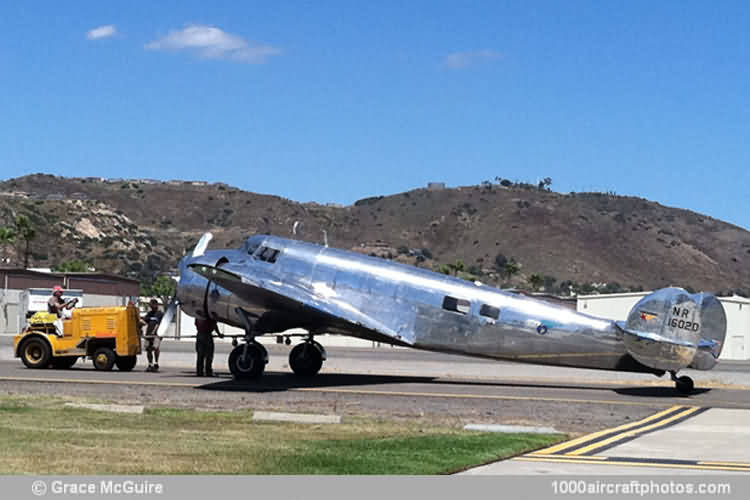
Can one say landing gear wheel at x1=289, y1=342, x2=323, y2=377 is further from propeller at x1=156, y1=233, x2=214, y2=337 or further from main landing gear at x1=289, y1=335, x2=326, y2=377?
propeller at x1=156, y1=233, x2=214, y2=337

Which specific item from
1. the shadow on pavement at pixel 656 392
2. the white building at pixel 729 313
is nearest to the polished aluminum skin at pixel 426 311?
the shadow on pavement at pixel 656 392

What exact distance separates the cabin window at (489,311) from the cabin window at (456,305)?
364 millimetres

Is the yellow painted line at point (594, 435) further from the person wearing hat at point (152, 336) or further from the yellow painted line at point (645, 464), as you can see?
the person wearing hat at point (152, 336)

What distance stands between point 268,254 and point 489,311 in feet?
21.9

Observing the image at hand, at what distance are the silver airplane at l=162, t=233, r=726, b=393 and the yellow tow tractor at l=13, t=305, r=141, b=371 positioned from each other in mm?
1837

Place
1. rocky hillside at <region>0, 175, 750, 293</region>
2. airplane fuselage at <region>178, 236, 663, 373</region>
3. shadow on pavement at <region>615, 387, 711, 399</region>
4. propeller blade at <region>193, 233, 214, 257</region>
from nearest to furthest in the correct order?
shadow on pavement at <region>615, 387, 711, 399</region>, airplane fuselage at <region>178, 236, 663, 373</region>, propeller blade at <region>193, 233, 214, 257</region>, rocky hillside at <region>0, 175, 750, 293</region>

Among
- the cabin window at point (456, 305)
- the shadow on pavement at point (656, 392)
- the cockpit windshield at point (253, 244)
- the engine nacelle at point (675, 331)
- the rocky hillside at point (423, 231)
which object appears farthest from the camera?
the rocky hillside at point (423, 231)

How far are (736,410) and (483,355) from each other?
6661 millimetres

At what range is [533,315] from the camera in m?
26.0

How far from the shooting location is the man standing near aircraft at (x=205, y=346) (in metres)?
29.2

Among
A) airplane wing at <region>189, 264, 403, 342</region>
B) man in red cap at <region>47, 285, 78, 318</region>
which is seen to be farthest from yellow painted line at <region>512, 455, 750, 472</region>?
man in red cap at <region>47, 285, 78, 318</region>

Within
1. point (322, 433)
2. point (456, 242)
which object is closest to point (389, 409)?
point (322, 433)

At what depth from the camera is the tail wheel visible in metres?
30.9

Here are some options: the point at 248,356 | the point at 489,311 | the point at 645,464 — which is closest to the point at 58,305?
the point at 248,356
